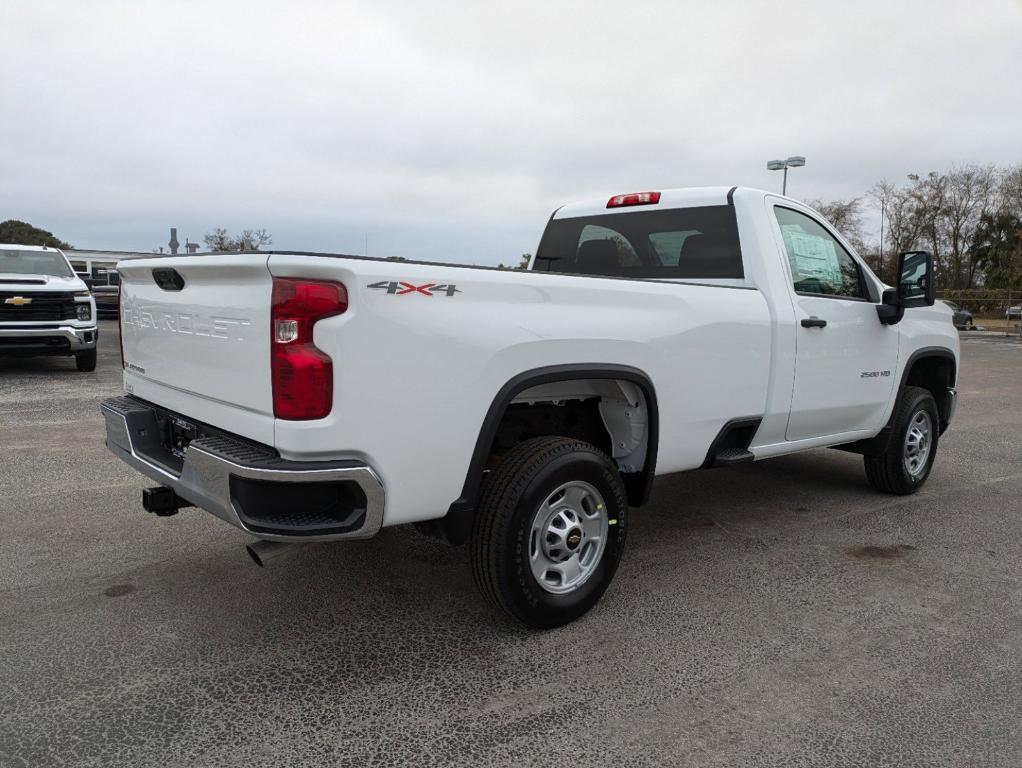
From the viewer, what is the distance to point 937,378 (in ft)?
19.1

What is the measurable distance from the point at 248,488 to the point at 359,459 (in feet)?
1.23

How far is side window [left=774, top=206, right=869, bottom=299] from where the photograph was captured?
4.43 metres

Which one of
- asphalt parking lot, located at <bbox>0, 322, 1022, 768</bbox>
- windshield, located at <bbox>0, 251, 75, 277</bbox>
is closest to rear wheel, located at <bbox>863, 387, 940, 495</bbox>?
asphalt parking lot, located at <bbox>0, 322, 1022, 768</bbox>

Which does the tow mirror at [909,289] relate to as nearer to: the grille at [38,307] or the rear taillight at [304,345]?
the rear taillight at [304,345]

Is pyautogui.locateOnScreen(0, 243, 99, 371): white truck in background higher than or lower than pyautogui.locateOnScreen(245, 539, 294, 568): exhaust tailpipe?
higher

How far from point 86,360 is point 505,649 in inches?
418

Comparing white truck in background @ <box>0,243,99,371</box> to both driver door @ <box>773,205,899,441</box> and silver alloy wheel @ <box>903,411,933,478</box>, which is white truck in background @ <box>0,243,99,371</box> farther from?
silver alloy wheel @ <box>903,411,933,478</box>

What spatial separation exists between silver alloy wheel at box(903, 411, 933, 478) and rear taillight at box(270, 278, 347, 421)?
439cm

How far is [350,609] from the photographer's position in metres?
3.49

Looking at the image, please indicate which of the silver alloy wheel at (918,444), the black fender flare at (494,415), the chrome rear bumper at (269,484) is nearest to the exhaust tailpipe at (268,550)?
the chrome rear bumper at (269,484)

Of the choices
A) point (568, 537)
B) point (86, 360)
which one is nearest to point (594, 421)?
point (568, 537)

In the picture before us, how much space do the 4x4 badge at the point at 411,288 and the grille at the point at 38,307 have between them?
33.0 feet

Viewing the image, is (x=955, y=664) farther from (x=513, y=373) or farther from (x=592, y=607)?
(x=513, y=373)

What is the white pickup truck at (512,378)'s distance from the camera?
2570 millimetres
